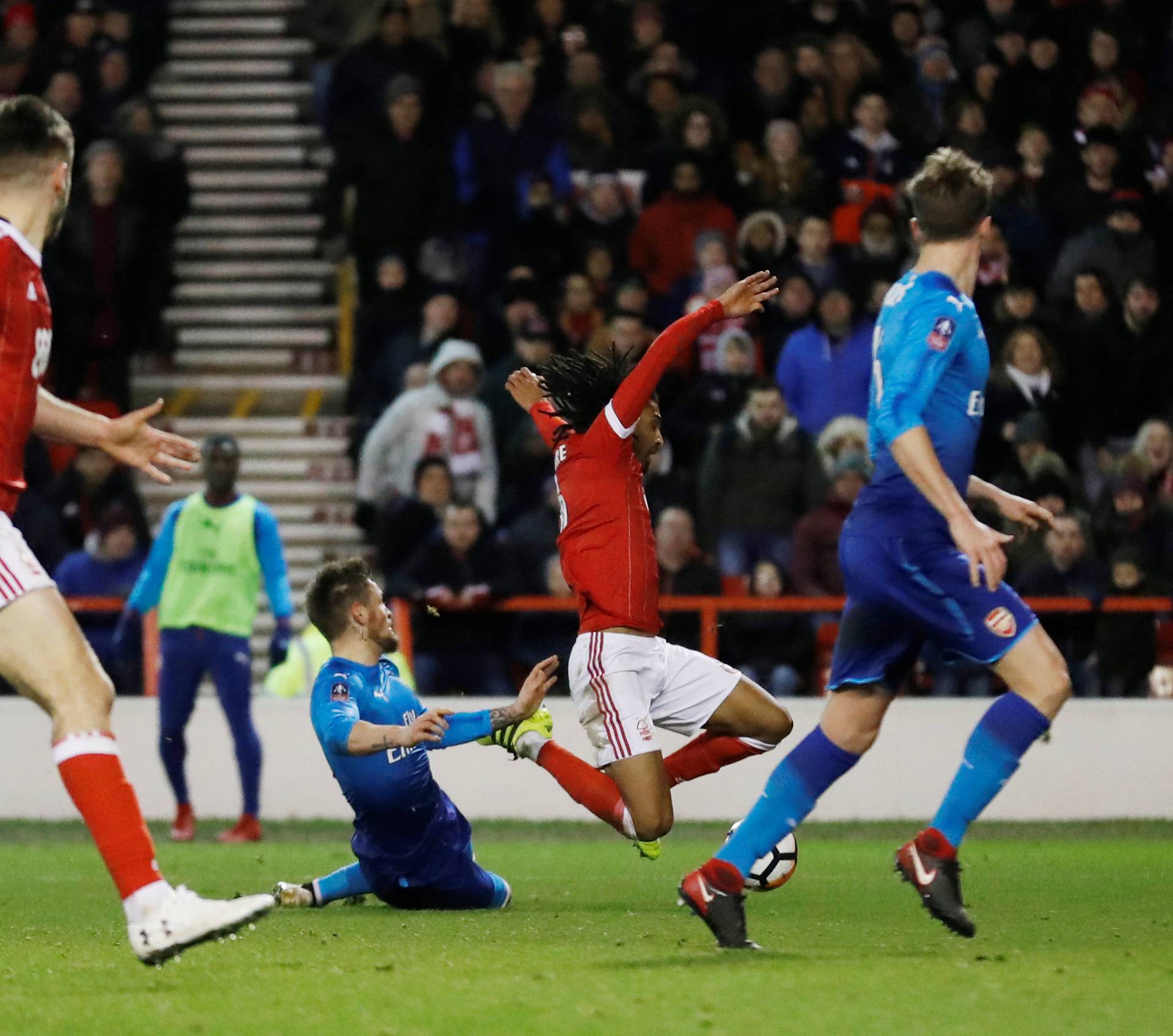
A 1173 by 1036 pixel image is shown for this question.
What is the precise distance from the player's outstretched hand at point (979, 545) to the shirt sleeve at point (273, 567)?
6314 mm

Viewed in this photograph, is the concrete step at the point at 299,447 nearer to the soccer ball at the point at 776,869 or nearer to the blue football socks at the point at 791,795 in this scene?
the soccer ball at the point at 776,869

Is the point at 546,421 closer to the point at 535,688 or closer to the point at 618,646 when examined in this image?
the point at 618,646

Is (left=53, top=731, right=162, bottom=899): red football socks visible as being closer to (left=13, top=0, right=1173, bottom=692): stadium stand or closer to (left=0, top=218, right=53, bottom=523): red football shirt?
(left=0, top=218, right=53, bottom=523): red football shirt

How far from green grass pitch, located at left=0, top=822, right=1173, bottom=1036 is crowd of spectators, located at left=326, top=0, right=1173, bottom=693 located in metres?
2.93

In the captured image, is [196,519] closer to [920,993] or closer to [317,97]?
[317,97]

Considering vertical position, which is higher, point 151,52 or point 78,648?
point 151,52

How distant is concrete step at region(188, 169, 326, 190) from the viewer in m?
17.3

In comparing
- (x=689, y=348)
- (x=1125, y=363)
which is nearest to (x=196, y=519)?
(x=689, y=348)

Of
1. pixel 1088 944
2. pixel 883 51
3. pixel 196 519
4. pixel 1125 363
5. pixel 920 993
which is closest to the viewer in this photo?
pixel 920 993

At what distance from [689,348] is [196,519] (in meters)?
3.58

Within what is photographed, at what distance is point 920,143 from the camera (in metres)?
15.2

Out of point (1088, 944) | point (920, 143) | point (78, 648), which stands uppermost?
point (920, 143)

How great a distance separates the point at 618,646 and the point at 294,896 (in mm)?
1425

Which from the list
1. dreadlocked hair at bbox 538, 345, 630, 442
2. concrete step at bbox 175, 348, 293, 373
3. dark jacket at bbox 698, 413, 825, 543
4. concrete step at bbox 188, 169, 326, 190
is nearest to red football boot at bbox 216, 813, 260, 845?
dark jacket at bbox 698, 413, 825, 543
